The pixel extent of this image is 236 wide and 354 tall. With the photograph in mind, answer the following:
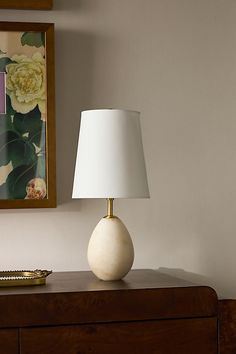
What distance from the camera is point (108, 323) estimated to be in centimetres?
187

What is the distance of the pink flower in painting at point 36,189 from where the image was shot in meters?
2.35

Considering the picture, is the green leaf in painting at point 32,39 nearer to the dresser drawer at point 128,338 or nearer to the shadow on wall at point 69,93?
the shadow on wall at point 69,93

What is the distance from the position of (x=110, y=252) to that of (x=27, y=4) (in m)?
0.86

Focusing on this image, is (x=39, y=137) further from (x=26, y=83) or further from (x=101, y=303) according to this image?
(x=101, y=303)

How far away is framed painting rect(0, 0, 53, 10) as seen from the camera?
2.36m

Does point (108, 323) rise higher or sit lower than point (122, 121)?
lower

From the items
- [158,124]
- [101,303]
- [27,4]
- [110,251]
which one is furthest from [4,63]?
[101,303]

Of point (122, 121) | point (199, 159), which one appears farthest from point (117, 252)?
point (199, 159)

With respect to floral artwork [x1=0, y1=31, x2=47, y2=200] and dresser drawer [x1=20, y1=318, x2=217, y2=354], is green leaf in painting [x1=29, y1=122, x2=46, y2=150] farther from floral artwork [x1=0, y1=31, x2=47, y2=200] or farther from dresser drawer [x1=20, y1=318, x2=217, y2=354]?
dresser drawer [x1=20, y1=318, x2=217, y2=354]

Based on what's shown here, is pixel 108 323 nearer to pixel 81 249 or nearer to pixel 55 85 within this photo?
pixel 81 249

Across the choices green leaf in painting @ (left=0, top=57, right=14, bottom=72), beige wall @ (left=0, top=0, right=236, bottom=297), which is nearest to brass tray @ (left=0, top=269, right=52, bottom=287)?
beige wall @ (left=0, top=0, right=236, bottom=297)

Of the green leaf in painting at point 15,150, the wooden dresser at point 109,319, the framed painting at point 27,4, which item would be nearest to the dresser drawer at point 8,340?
the wooden dresser at point 109,319

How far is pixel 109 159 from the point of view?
203cm

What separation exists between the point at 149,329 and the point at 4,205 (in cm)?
68
